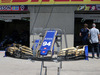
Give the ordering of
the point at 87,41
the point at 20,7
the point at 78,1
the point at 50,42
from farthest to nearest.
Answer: the point at 20,7
the point at 78,1
the point at 87,41
the point at 50,42

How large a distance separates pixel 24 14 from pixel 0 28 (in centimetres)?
680

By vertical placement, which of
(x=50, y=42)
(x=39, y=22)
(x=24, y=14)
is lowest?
(x=50, y=42)

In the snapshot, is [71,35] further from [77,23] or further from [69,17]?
[77,23]

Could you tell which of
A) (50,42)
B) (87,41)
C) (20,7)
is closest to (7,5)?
(20,7)

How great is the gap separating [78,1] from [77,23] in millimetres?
7296

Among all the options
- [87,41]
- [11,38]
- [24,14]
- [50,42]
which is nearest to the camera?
[50,42]

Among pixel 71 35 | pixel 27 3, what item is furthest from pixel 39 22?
pixel 71 35

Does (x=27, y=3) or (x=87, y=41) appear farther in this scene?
(x=27, y=3)

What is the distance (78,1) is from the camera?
9.46 meters

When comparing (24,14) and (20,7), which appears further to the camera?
(24,14)

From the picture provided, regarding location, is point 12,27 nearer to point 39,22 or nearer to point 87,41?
point 39,22

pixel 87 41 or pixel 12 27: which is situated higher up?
pixel 12 27

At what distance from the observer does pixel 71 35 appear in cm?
986

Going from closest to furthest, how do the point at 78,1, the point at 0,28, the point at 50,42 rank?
the point at 50,42, the point at 78,1, the point at 0,28
